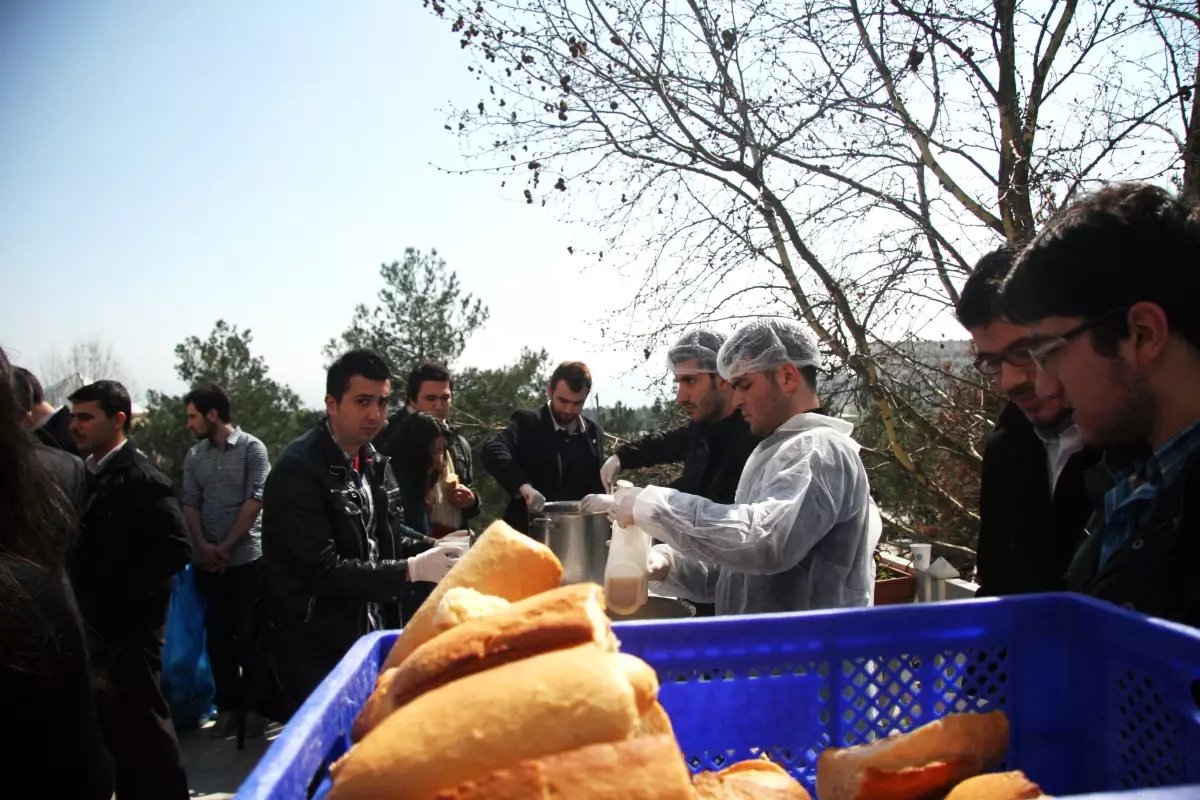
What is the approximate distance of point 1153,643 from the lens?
908mm

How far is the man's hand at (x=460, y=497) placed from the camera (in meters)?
5.35

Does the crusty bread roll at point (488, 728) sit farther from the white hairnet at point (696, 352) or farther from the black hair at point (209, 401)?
the black hair at point (209, 401)

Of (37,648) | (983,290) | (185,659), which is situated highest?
(983,290)

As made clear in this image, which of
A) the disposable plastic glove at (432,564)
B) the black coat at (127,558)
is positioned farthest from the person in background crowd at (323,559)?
the black coat at (127,558)

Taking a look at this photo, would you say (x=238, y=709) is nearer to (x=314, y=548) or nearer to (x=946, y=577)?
(x=314, y=548)

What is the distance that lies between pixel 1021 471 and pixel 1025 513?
0.14 m

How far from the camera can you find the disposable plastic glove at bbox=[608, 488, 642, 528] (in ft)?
7.39

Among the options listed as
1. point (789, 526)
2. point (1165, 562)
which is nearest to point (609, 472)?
point (789, 526)

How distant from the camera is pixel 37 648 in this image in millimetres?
1630

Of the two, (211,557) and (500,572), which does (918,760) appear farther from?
(211,557)

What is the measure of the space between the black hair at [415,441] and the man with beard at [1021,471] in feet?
11.2

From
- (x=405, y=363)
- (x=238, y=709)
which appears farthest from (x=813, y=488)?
(x=405, y=363)

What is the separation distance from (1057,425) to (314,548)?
2.54 m

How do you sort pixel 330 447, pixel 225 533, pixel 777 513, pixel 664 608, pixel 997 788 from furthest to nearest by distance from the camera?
pixel 225 533
pixel 330 447
pixel 664 608
pixel 777 513
pixel 997 788
